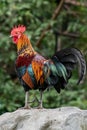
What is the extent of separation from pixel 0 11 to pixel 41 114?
3.05 metres

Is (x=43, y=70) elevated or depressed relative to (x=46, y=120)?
elevated

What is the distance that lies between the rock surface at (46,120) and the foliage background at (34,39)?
2161 mm

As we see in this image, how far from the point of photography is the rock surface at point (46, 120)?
17.4ft

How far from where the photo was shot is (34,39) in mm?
9141

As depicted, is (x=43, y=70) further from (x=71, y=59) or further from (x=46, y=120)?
(x=46, y=120)

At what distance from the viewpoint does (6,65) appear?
948 centimetres

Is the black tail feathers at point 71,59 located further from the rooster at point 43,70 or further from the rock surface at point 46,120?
the rock surface at point 46,120

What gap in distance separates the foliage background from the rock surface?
2.16 meters

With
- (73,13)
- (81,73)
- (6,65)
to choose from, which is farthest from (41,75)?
(73,13)

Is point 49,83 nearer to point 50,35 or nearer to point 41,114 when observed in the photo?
point 41,114

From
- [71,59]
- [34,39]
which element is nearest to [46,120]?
[71,59]

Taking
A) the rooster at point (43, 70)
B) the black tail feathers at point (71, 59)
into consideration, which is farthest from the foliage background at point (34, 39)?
the black tail feathers at point (71, 59)

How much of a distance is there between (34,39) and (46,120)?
153 inches

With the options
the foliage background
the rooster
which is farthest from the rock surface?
the foliage background
